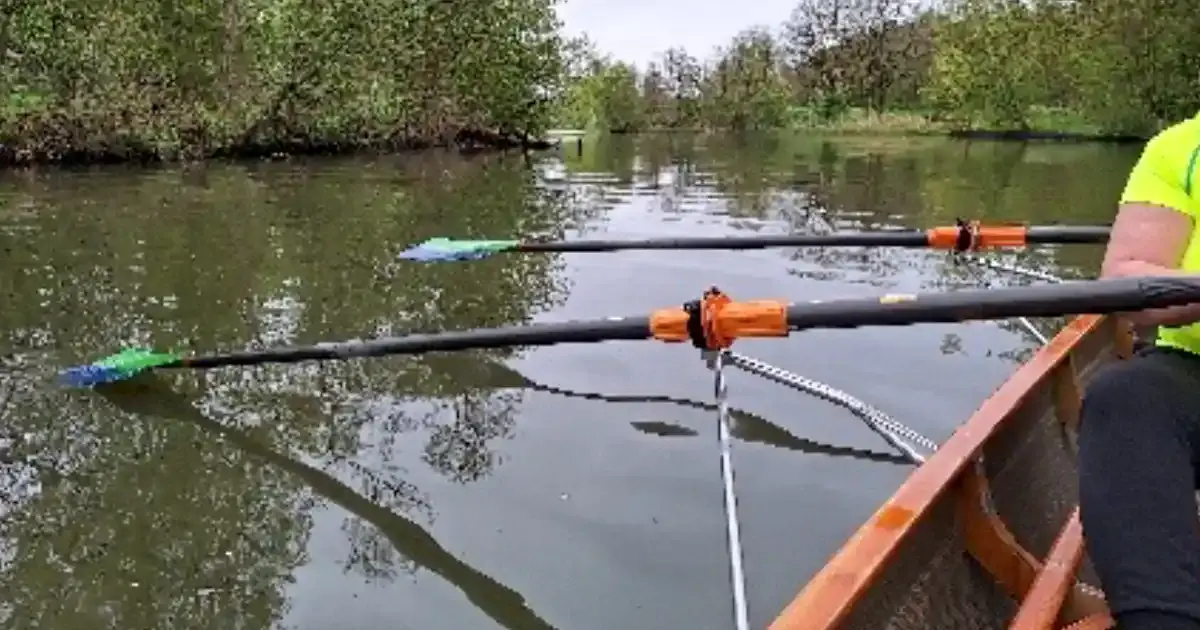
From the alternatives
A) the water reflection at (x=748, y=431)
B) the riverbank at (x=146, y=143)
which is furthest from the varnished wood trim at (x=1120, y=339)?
the riverbank at (x=146, y=143)

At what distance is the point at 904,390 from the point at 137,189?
45.9 ft

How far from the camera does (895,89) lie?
62.2 metres

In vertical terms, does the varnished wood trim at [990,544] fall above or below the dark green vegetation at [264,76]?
below

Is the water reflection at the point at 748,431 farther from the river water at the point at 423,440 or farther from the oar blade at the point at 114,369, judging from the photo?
the oar blade at the point at 114,369

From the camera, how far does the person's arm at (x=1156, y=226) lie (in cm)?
198

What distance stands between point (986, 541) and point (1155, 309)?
79 cm

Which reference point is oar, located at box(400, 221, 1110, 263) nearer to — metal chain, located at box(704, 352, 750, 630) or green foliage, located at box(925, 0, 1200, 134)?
metal chain, located at box(704, 352, 750, 630)

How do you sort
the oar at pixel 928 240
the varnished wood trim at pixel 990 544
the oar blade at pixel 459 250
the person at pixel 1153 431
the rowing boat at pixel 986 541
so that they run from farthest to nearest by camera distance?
the oar blade at pixel 459 250 < the oar at pixel 928 240 < the varnished wood trim at pixel 990 544 < the rowing boat at pixel 986 541 < the person at pixel 1153 431

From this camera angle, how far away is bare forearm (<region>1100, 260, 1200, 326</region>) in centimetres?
193

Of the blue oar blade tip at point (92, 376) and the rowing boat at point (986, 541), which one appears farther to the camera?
the blue oar blade tip at point (92, 376)

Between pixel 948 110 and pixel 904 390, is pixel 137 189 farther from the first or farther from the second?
pixel 948 110

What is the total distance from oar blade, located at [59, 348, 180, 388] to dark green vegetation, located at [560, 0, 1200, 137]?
1201 inches

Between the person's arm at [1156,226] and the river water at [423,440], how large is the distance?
172 cm

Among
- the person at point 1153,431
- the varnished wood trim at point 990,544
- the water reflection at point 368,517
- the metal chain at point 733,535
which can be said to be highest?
the person at point 1153,431
